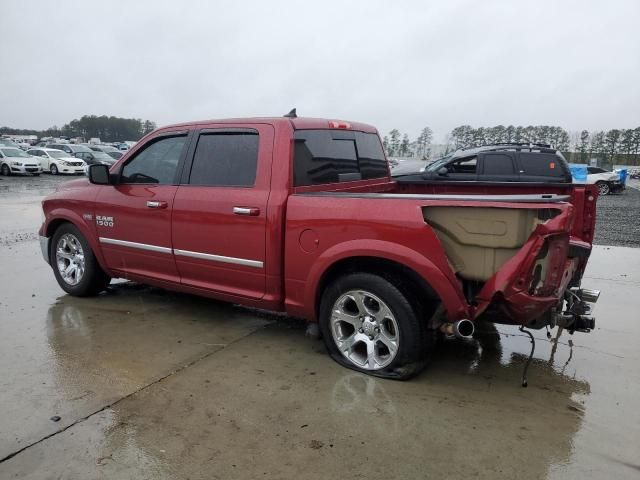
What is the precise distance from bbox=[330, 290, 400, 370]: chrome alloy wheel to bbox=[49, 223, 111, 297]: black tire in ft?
9.47

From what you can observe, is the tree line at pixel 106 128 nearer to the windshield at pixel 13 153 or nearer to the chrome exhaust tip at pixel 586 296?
the windshield at pixel 13 153

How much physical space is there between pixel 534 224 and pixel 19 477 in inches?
120

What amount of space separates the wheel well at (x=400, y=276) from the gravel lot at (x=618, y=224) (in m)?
7.27

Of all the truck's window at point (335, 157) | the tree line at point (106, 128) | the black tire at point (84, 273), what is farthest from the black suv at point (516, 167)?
the tree line at point (106, 128)

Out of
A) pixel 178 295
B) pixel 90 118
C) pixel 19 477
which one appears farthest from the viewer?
pixel 90 118

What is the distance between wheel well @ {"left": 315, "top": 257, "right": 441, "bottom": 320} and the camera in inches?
134

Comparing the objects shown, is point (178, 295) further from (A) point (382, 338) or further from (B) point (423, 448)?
(B) point (423, 448)

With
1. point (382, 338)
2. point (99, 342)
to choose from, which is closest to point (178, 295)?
point (99, 342)

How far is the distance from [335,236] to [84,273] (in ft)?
10.1

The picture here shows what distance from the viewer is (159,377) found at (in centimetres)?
358

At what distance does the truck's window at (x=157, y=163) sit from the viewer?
15.0 feet

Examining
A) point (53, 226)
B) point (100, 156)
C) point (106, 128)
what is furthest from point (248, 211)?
point (106, 128)

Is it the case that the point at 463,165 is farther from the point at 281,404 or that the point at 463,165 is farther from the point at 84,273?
the point at 281,404

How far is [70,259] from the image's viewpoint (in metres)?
5.43
